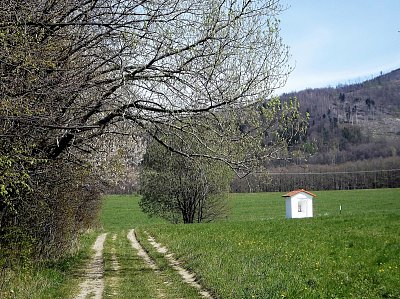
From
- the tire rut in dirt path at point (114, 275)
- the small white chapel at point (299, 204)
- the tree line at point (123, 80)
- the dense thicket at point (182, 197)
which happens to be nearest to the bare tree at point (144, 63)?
the tree line at point (123, 80)

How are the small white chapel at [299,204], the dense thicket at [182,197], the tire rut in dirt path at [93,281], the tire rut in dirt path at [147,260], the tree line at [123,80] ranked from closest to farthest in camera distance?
1. the tree line at [123,80]
2. the tire rut in dirt path at [147,260]
3. the tire rut in dirt path at [93,281]
4. the dense thicket at [182,197]
5. the small white chapel at [299,204]

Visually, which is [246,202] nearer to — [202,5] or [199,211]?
[199,211]

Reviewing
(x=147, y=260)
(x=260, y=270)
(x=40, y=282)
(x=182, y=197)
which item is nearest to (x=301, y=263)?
(x=260, y=270)

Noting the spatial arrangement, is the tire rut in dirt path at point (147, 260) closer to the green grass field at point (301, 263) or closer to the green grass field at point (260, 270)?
the green grass field at point (260, 270)

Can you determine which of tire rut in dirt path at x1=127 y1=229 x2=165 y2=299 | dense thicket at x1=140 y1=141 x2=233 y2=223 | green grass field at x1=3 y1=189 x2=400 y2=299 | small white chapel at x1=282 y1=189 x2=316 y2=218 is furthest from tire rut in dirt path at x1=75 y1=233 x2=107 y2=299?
small white chapel at x1=282 y1=189 x2=316 y2=218

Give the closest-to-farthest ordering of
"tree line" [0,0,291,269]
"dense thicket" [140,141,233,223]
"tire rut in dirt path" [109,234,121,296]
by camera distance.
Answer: "tree line" [0,0,291,269], "tire rut in dirt path" [109,234,121,296], "dense thicket" [140,141,233,223]

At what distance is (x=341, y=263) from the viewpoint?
44.7 feet

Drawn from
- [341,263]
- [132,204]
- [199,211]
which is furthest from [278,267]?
[132,204]

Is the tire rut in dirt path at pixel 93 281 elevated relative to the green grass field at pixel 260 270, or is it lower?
lower

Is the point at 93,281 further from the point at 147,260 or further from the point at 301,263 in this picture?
the point at 301,263

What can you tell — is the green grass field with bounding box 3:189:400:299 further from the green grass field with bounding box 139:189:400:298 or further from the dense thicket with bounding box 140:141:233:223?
the dense thicket with bounding box 140:141:233:223

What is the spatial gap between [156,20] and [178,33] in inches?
20.9

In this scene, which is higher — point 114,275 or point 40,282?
point 40,282

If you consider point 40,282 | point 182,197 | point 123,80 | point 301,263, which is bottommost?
point 40,282
